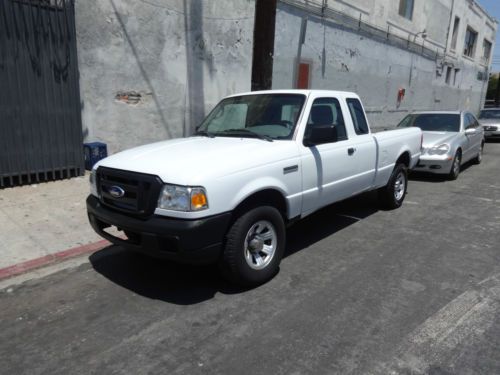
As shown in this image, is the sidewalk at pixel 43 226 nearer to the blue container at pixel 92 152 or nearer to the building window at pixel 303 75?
the blue container at pixel 92 152

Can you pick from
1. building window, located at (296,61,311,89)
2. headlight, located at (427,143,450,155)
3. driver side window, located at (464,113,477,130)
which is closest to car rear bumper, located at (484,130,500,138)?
driver side window, located at (464,113,477,130)

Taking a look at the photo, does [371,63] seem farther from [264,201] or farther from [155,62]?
[264,201]

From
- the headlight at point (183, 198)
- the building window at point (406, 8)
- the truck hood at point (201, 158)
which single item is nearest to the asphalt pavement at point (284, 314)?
the headlight at point (183, 198)

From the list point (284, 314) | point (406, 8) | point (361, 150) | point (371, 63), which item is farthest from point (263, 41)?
point (406, 8)

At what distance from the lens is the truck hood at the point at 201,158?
3332 mm

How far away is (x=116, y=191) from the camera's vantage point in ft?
11.9

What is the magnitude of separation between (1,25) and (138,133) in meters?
3.25

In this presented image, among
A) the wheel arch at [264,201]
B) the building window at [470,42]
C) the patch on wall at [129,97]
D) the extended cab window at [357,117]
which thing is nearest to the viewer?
the wheel arch at [264,201]

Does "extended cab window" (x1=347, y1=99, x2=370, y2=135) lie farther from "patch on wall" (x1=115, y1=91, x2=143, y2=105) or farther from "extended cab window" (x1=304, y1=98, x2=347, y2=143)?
"patch on wall" (x1=115, y1=91, x2=143, y2=105)

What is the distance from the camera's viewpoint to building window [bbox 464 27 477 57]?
2920 centimetres

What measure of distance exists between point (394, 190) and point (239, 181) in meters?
3.83

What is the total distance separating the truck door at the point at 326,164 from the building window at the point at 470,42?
1165 inches

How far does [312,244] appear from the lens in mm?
5000

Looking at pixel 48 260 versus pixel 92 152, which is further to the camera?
pixel 92 152
